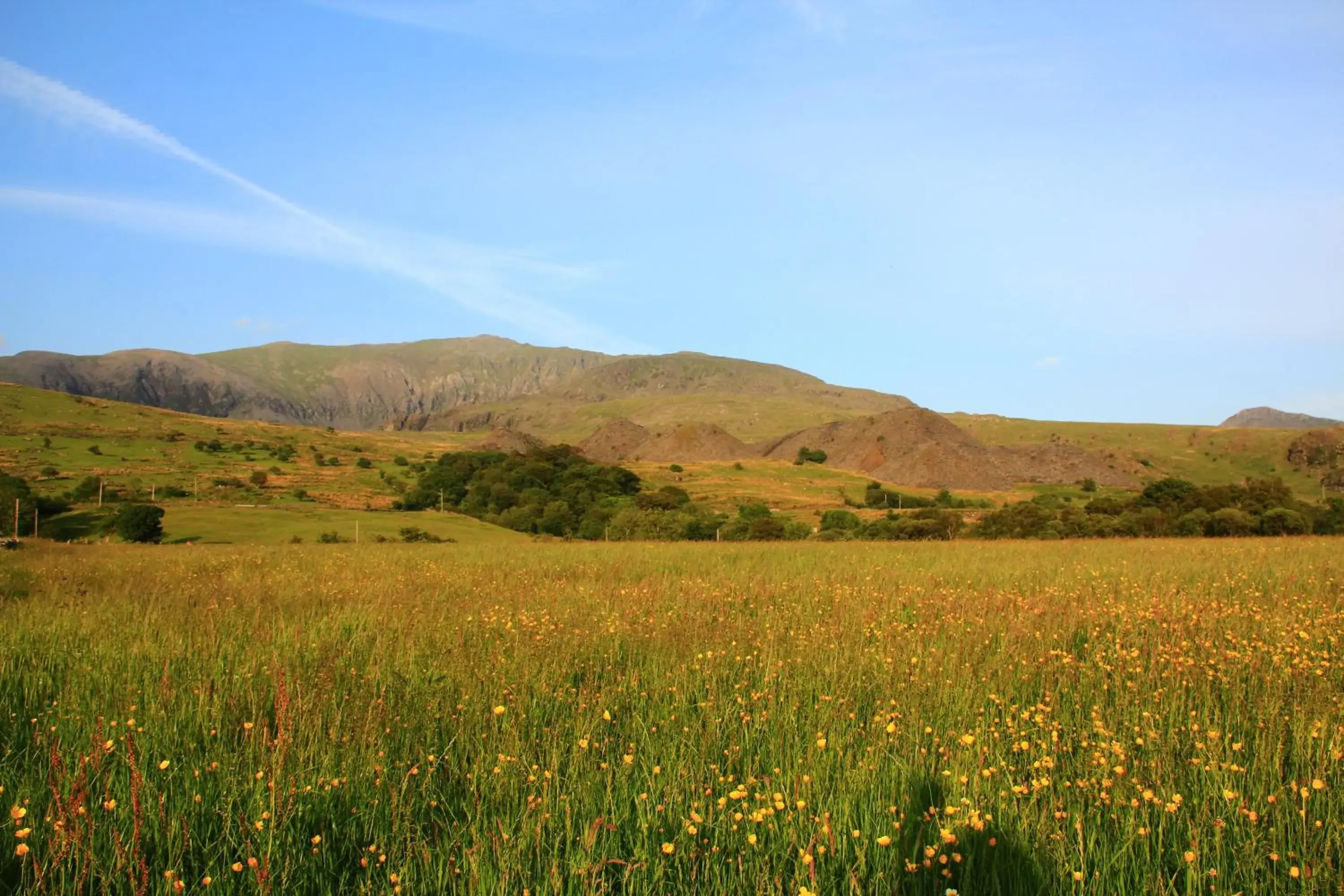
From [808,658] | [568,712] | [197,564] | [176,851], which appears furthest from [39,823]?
[197,564]

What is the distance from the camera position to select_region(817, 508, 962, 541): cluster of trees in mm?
36938

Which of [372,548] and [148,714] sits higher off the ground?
[148,714]

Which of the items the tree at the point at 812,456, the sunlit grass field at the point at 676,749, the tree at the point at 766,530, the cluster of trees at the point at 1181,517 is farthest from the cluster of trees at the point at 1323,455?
the sunlit grass field at the point at 676,749

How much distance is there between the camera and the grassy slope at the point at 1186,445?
95.2 meters

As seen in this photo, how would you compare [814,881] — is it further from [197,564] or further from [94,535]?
[94,535]

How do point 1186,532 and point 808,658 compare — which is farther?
point 1186,532

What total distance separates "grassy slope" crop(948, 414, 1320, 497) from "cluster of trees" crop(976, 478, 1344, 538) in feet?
174

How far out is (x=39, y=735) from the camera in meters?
4.54

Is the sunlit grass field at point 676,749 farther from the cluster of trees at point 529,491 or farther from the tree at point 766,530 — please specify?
the cluster of trees at point 529,491

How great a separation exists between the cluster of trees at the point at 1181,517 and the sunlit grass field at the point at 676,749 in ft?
90.1

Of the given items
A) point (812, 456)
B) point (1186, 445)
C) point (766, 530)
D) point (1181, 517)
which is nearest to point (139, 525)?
point (766, 530)

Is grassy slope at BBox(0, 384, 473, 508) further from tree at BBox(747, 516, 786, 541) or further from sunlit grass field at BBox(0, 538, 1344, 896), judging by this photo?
sunlit grass field at BBox(0, 538, 1344, 896)

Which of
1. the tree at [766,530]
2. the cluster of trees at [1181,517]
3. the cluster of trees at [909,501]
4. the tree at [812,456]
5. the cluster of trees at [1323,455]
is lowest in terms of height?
the tree at [766,530]

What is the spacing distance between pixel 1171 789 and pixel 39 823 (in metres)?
5.13
